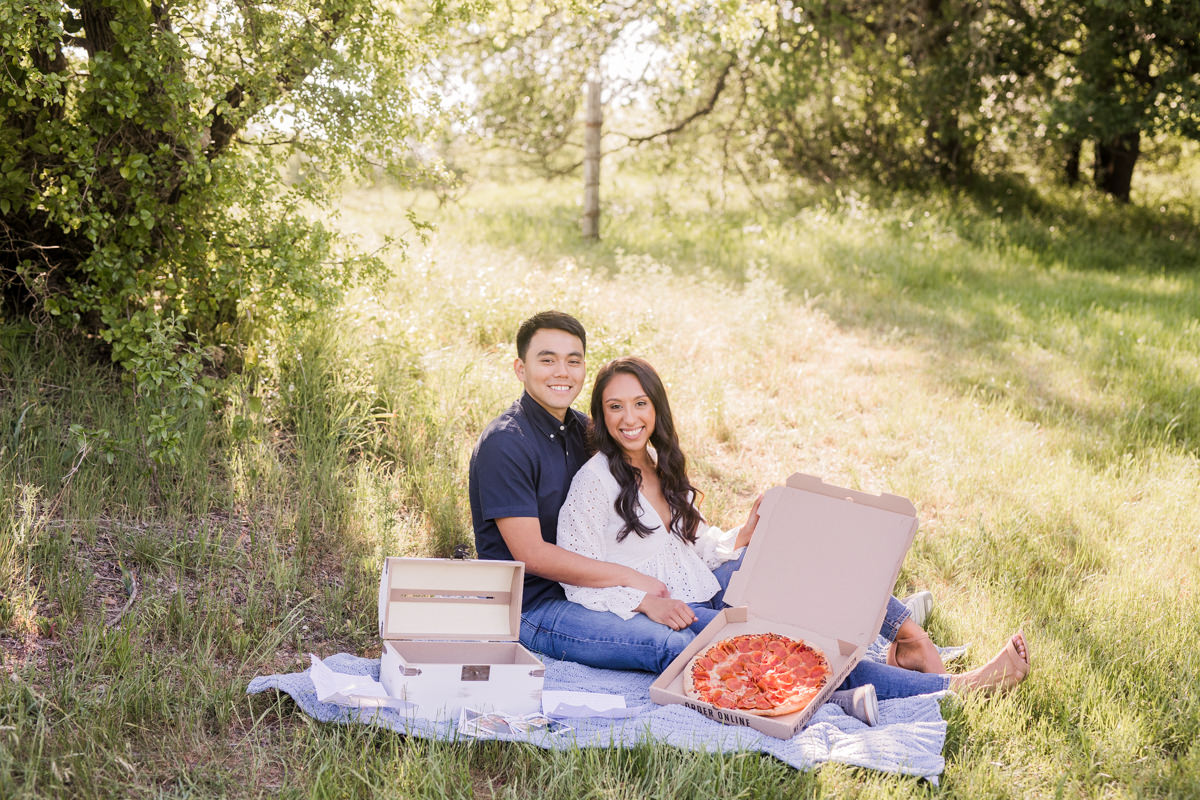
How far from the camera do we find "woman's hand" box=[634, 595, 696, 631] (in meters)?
3.71

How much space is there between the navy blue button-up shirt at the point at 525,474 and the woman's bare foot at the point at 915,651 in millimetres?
1278

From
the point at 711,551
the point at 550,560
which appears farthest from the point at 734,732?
the point at 711,551

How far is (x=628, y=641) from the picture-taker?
365 centimetres

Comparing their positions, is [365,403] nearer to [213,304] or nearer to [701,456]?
[213,304]

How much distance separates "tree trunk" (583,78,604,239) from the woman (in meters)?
7.13

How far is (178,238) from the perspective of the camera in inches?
195

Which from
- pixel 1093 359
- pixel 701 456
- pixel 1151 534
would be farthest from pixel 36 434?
pixel 1093 359

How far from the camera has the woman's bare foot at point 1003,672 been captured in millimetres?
3416

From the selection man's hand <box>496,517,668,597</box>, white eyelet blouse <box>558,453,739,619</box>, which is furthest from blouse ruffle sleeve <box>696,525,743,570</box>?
man's hand <box>496,517,668,597</box>

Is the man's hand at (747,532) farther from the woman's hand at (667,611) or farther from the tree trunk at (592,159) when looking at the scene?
the tree trunk at (592,159)

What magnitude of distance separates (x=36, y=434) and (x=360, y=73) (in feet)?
7.44

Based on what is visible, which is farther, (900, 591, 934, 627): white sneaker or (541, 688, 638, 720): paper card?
(900, 591, 934, 627): white sneaker

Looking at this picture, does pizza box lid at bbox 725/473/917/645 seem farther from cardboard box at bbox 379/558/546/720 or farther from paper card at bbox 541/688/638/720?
cardboard box at bbox 379/558/546/720

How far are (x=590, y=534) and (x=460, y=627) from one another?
0.59 m
